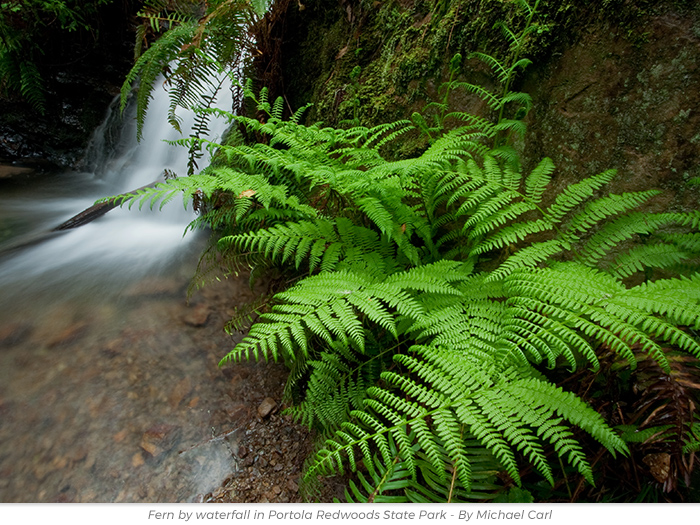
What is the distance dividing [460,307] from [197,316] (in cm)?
181

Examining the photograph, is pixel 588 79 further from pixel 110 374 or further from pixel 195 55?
pixel 110 374

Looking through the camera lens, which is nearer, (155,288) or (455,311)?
(455,311)

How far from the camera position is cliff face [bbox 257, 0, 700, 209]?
1.45 meters

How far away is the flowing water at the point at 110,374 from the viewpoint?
1.53 m

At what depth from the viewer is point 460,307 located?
4.72 ft

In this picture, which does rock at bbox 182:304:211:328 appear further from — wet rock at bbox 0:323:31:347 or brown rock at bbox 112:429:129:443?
wet rock at bbox 0:323:31:347

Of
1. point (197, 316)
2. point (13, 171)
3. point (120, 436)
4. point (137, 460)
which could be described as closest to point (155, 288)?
point (197, 316)

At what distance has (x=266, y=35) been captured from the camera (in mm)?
3086

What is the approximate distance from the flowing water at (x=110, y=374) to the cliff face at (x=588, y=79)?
198 cm

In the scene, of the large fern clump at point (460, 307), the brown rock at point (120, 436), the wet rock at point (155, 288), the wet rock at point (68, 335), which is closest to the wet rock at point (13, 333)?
the wet rock at point (68, 335)

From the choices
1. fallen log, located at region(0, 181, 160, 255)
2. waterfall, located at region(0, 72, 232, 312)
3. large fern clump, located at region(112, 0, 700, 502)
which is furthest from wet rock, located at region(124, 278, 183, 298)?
fallen log, located at region(0, 181, 160, 255)

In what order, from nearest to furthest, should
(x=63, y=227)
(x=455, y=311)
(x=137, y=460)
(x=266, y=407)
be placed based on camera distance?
1. (x=455, y=311)
2. (x=137, y=460)
3. (x=266, y=407)
4. (x=63, y=227)

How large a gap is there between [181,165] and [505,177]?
4629 mm

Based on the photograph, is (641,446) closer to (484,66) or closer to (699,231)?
(699,231)
